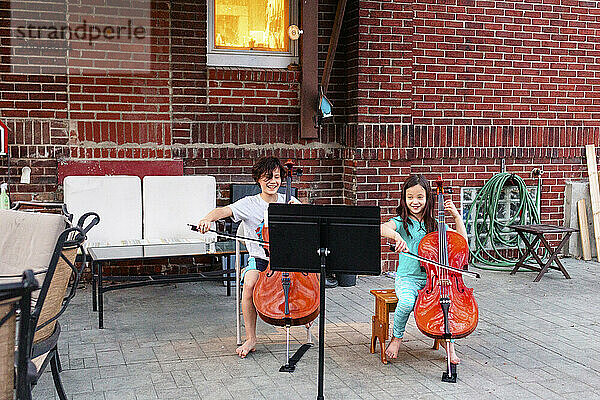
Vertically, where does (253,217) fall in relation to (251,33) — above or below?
below

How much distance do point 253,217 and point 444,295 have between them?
129 cm

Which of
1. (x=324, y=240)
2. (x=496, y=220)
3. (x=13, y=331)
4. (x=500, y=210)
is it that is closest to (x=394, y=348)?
(x=324, y=240)

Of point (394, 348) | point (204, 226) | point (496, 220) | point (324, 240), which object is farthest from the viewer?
point (496, 220)

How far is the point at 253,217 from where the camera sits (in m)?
4.51

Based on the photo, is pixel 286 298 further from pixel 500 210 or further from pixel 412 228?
pixel 500 210

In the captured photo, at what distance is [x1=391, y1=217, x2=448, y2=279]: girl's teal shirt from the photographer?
4340mm

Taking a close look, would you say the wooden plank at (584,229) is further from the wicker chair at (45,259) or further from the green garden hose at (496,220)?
the wicker chair at (45,259)

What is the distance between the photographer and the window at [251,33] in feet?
22.6

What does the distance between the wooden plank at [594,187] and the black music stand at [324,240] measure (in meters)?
5.11

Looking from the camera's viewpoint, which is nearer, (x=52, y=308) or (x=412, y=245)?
(x=52, y=308)

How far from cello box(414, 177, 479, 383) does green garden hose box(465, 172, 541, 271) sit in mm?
3483

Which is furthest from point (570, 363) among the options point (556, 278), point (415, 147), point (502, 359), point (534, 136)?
point (534, 136)

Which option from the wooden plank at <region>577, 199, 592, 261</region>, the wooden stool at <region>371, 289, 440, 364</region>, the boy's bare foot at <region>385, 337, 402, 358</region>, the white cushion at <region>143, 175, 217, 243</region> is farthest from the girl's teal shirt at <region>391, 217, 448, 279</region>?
the wooden plank at <region>577, 199, 592, 261</region>

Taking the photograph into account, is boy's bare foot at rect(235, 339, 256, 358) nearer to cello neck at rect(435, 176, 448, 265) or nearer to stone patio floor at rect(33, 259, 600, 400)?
stone patio floor at rect(33, 259, 600, 400)
